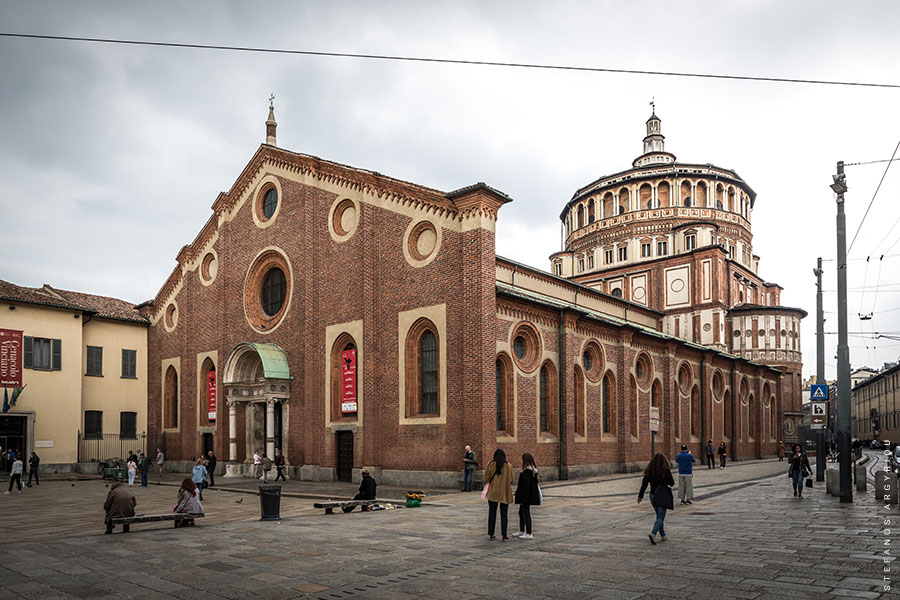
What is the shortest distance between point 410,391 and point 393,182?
807 centimetres

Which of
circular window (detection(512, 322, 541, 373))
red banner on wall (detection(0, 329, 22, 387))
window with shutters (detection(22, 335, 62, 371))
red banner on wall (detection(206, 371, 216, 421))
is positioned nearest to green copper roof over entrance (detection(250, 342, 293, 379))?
red banner on wall (detection(206, 371, 216, 421))

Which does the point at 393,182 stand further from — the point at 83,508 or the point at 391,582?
the point at 391,582

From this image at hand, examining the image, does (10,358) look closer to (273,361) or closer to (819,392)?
(273,361)

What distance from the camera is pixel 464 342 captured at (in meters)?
24.1

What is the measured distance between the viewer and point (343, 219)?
29.5 metres

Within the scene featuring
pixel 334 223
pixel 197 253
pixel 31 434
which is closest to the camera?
pixel 334 223

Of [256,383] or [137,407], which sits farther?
[137,407]

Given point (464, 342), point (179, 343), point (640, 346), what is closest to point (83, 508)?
point (464, 342)

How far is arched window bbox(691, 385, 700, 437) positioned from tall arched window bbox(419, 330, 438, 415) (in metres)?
21.9

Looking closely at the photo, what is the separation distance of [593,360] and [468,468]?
11.3 metres

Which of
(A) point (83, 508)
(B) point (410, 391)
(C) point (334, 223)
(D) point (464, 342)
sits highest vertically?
(C) point (334, 223)

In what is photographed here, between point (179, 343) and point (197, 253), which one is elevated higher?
point (197, 253)

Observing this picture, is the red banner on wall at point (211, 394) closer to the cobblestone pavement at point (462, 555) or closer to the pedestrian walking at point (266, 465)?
the pedestrian walking at point (266, 465)

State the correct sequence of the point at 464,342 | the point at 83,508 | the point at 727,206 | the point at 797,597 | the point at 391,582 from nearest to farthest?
the point at 797,597 → the point at 391,582 → the point at 83,508 → the point at 464,342 → the point at 727,206
